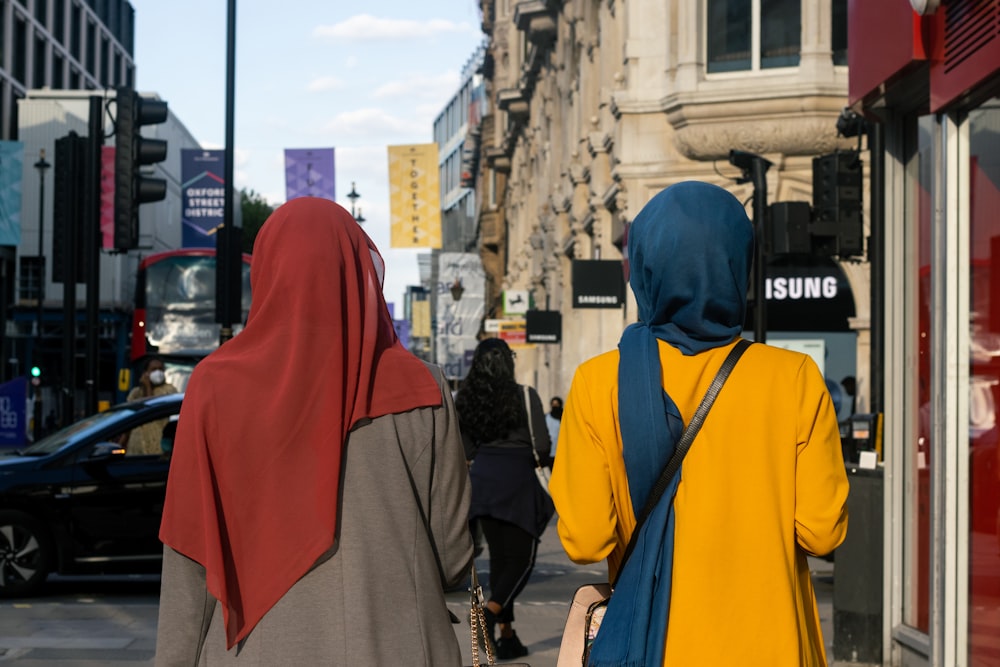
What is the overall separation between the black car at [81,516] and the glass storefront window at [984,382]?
6.99 m

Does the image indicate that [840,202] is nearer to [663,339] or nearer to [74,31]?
[663,339]

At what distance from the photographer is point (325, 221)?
3480mm

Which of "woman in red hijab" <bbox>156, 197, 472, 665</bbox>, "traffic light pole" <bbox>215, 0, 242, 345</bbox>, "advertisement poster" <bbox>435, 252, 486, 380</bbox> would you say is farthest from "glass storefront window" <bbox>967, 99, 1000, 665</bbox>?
"advertisement poster" <bbox>435, 252, 486, 380</bbox>

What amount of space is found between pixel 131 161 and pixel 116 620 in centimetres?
584

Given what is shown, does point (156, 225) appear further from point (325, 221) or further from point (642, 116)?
point (325, 221)

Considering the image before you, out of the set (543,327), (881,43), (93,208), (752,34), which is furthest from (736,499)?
(543,327)

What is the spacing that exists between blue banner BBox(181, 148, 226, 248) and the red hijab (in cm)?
5478

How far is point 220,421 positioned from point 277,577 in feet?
1.15

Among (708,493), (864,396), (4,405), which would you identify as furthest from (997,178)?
(4,405)

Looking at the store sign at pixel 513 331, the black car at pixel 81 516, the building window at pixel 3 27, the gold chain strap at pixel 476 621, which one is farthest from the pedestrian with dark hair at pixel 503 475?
the building window at pixel 3 27

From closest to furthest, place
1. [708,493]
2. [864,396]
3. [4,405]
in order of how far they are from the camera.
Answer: [708,493]
[864,396]
[4,405]

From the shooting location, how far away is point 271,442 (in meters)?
3.37

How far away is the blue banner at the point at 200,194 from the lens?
5778cm

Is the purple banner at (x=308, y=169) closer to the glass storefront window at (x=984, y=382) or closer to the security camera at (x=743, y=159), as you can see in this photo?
the security camera at (x=743, y=159)
